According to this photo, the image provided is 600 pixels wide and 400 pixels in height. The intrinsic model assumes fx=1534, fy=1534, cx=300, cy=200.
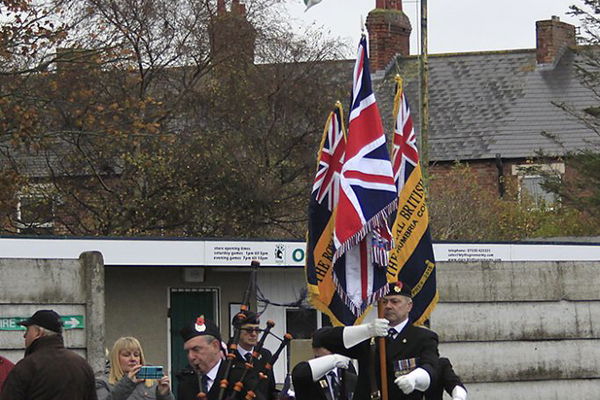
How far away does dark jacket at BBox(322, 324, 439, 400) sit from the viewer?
9680 millimetres

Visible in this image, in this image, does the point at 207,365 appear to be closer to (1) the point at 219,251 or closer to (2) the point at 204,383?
(2) the point at 204,383

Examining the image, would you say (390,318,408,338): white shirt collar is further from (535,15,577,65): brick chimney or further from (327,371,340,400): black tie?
(535,15,577,65): brick chimney

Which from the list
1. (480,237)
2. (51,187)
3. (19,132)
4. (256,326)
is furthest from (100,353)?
(480,237)

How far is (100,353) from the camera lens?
1453 cm

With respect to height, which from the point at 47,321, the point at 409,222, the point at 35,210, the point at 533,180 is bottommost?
the point at 47,321

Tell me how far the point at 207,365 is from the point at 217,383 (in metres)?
0.14

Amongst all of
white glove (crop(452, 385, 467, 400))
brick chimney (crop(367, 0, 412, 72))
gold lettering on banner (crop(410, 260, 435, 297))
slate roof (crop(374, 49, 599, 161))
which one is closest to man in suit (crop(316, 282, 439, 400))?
white glove (crop(452, 385, 467, 400))

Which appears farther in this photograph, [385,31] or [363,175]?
[385,31]

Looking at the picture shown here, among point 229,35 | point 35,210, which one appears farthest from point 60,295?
point 229,35

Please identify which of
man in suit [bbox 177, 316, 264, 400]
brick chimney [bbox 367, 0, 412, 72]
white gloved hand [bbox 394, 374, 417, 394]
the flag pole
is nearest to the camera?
white gloved hand [bbox 394, 374, 417, 394]

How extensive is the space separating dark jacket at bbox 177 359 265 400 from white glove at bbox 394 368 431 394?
111 centimetres

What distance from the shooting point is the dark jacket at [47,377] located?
958 cm

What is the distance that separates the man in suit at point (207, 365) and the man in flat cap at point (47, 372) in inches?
27.9

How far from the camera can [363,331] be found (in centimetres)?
931
